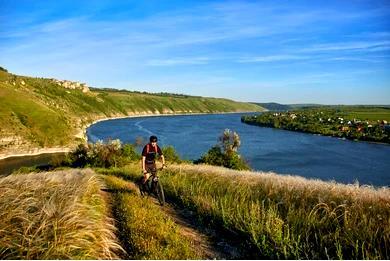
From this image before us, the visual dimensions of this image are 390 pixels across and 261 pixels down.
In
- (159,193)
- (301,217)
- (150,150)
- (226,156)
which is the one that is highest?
(150,150)

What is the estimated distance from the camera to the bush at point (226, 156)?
60.2 metres

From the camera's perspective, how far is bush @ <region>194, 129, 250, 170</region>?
60.2 metres

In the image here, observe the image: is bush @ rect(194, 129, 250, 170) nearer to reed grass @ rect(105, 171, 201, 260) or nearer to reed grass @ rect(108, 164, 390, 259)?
reed grass @ rect(108, 164, 390, 259)

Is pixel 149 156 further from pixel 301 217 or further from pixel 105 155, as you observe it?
pixel 105 155

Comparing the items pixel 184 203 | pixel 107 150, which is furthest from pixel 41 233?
pixel 107 150

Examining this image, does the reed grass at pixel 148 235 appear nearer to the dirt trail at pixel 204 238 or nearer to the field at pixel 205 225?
the field at pixel 205 225

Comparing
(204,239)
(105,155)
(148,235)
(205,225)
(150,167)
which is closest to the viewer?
(148,235)

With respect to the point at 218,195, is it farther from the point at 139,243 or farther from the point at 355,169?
the point at 355,169

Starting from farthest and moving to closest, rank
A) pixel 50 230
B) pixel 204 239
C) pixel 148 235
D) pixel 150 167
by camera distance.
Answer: pixel 150 167 → pixel 204 239 → pixel 148 235 → pixel 50 230

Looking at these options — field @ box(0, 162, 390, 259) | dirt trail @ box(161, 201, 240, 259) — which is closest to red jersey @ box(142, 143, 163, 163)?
field @ box(0, 162, 390, 259)

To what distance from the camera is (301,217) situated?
34.0ft

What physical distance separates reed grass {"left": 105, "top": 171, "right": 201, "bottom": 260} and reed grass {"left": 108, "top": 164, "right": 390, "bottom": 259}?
1.36m

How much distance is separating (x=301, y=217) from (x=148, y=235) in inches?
140

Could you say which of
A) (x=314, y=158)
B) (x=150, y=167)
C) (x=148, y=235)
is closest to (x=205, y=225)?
(x=148, y=235)
